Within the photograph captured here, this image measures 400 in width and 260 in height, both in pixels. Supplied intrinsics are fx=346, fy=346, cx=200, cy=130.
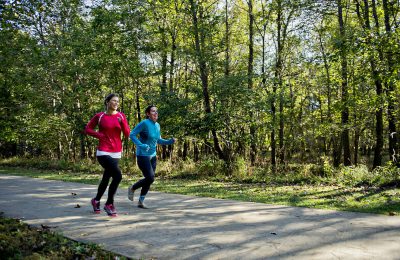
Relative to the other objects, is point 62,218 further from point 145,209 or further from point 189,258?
point 189,258

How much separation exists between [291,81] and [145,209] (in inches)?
667

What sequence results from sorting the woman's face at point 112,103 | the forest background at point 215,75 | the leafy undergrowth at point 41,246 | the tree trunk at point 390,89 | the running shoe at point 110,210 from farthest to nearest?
the forest background at point 215,75 < the tree trunk at point 390,89 < the woman's face at point 112,103 < the running shoe at point 110,210 < the leafy undergrowth at point 41,246

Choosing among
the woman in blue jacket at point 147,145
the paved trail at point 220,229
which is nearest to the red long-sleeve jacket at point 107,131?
the woman in blue jacket at point 147,145

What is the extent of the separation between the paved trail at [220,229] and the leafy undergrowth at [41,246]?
0.24 metres

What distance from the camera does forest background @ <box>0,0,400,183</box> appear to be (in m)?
13.2

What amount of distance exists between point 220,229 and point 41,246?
2351mm

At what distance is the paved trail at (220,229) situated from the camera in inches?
154

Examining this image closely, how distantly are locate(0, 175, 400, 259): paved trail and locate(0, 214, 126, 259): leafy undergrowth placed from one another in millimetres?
237

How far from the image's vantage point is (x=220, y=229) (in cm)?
498

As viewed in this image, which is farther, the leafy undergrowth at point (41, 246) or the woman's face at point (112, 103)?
the woman's face at point (112, 103)

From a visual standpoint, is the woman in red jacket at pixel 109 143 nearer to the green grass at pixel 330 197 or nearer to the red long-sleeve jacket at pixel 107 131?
the red long-sleeve jacket at pixel 107 131

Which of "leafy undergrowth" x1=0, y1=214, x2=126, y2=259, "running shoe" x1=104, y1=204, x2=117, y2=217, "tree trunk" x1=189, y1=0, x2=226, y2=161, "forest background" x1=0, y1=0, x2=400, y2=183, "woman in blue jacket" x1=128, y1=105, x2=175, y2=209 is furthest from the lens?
"tree trunk" x1=189, y1=0, x2=226, y2=161

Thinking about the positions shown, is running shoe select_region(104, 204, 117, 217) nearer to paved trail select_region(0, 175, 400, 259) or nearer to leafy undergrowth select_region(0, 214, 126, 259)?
paved trail select_region(0, 175, 400, 259)

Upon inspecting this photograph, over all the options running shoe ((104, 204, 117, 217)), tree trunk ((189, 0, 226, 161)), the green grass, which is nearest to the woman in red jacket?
running shoe ((104, 204, 117, 217))
